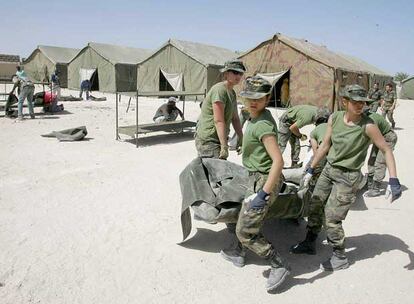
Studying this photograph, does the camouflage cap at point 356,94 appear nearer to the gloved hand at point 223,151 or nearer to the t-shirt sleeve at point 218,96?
the t-shirt sleeve at point 218,96

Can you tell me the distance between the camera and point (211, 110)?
425 centimetres

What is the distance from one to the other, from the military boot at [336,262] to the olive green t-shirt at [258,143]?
124 cm

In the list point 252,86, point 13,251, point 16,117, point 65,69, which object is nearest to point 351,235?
point 252,86

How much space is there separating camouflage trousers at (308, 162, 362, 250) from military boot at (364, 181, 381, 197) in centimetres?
256

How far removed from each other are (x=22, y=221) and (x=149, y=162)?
3.38 meters

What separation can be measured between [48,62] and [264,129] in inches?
1145

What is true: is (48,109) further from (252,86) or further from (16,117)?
(252,86)

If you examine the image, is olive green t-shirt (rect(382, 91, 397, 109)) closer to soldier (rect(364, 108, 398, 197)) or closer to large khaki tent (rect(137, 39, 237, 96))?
soldier (rect(364, 108, 398, 197))

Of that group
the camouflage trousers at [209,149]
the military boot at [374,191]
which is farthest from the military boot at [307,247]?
the military boot at [374,191]

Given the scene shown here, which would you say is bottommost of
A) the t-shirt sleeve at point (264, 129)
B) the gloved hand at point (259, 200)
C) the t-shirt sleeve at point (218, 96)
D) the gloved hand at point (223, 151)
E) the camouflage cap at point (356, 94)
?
the gloved hand at point (259, 200)

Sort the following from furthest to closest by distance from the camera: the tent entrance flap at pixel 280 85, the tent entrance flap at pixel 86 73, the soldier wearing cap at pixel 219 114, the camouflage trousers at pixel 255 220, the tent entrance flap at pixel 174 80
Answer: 1. the tent entrance flap at pixel 86 73
2. the tent entrance flap at pixel 174 80
3. the tent entrance flap at pixel 280 85
4. the soldier wearing cap at pixel 219 114
5. the camouflage trousers at pixel 255 220

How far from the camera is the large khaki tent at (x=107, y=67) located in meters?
24.5

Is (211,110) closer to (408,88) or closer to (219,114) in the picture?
(219,114)

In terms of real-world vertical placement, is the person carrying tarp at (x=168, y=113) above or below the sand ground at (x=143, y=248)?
above
